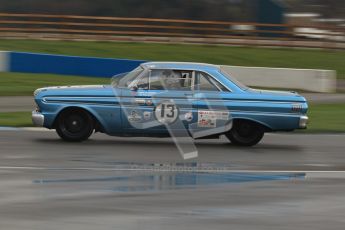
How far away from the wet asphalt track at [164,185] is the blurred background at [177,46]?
12.9 feet

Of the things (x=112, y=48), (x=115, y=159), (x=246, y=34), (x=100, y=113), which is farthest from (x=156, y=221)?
(x=246, y=34)

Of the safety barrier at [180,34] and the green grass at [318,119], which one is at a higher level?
the safety barrier at [180,34]

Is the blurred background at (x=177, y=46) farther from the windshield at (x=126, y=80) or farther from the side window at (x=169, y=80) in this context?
the side window at (x=169, y=80)

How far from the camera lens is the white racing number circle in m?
11.6

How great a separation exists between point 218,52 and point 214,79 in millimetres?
24871

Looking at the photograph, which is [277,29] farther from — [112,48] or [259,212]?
[259,212]

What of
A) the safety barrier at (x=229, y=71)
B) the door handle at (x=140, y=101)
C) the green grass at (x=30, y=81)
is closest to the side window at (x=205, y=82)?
the door handle at (x=140, y=101)

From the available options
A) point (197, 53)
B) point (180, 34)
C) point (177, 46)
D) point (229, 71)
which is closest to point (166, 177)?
point (229, 71)

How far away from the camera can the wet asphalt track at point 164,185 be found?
6691 mm

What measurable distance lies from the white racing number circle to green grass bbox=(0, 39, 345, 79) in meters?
21.8

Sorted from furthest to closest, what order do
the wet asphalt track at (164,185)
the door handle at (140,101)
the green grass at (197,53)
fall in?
the green grass at (197,53)
the door handle at (140,101)
the wet asphalt track at (164,185)

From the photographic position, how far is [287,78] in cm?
2628

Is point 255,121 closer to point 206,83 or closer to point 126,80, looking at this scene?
point 206,83

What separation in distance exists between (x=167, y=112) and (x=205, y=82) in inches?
33.3
